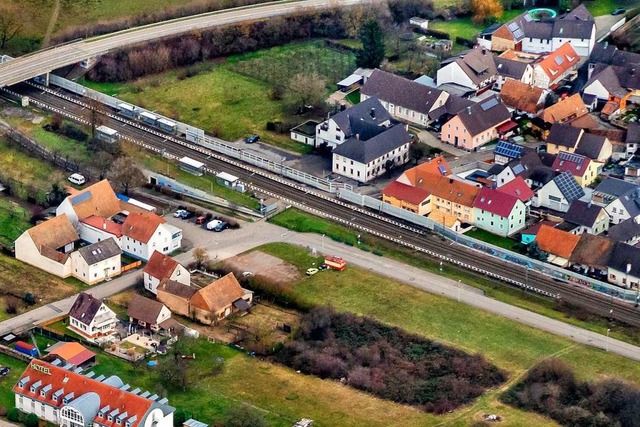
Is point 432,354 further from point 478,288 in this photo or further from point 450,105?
point 450,105

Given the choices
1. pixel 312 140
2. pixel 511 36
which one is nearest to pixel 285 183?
pixel 312 140

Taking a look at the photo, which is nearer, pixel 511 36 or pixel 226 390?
pixel 226 390

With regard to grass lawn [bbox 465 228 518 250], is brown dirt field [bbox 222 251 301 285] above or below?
below

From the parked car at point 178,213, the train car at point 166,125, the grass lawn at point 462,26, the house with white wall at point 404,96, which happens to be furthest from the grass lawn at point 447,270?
the grass lawn at point 462,26

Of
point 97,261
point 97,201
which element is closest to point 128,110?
point 97,201

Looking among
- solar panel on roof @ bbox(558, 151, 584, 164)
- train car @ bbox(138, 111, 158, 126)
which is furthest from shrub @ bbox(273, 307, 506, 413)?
train car @ bbox(138, 111, 158, 126)

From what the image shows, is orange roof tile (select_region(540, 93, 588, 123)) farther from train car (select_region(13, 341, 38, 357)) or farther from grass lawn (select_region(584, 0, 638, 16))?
train car (select_region(13, 341, 38, 357))
